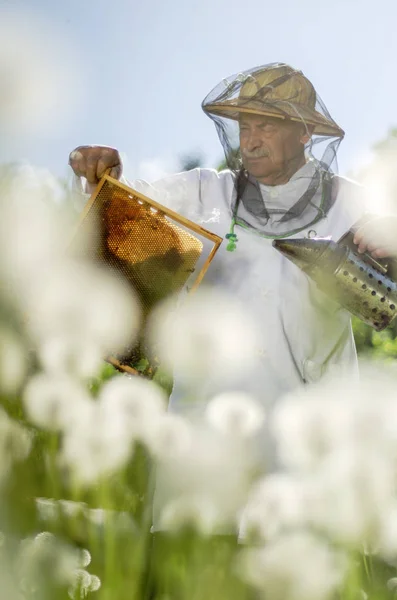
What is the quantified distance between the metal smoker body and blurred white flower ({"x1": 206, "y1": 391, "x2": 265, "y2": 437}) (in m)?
0.55

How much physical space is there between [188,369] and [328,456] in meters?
1.05

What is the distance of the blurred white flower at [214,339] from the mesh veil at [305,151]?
25cm

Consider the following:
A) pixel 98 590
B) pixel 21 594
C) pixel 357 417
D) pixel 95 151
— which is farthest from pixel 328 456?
pixel 95 151

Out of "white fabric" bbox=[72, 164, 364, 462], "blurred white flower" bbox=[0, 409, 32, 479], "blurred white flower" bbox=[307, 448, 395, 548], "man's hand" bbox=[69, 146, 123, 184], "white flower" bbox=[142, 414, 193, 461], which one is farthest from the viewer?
"white fabric" bbox=[72, 164, 364, 462]

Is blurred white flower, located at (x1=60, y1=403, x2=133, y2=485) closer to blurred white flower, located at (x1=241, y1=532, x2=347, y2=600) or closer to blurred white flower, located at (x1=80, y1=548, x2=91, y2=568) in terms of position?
blurred white flower, located at (x1=80, y1=548, x2=91, y2=568)

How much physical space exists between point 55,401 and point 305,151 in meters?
1.41

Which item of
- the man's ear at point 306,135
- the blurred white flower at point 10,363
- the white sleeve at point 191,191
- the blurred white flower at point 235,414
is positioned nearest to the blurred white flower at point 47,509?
the blurred white flower at point 10,363

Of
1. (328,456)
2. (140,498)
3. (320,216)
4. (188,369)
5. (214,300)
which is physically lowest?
(140,498)

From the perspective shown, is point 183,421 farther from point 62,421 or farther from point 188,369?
point 62,421

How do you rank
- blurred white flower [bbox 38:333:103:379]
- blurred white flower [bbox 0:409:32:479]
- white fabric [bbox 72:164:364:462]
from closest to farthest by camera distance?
1. blurred white flower [bbox 0:409:32:479]
2. blurred white flower [bbox 38:333:103:379]
3. white fabric [bbox 72:164:364:462]

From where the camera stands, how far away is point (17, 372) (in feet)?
9.55

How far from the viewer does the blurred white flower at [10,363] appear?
2797mm

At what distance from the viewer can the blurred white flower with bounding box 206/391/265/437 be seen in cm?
282

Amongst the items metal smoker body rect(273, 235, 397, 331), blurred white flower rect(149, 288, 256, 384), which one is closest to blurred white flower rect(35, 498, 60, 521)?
blurred white flower rect(149, 288, 256, 384)
